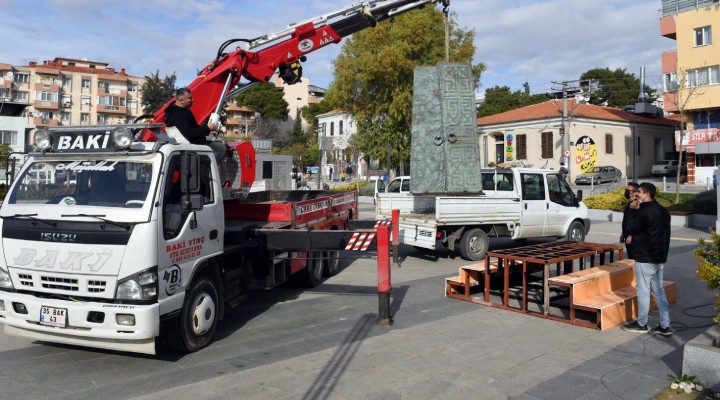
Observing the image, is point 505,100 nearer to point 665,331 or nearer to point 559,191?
point 559,191

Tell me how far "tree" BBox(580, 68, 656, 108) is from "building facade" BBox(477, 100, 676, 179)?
44.5 feet

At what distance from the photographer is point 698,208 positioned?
1850cm

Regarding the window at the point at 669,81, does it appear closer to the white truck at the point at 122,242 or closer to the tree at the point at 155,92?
the white truck at the point at 122,242

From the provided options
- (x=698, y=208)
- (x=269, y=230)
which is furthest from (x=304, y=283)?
(x=698, y=208)

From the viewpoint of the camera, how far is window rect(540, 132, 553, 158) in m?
41.1

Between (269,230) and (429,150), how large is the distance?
7357mm

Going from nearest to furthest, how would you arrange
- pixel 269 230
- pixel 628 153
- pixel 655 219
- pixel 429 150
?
pixel 655 219 → pixel 269 230 → pixel 429 150 → pixel 628 153

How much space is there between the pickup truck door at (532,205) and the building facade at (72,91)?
62.2m

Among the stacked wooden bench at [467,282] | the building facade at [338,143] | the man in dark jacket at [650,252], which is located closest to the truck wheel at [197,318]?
the stacked wooden bench at [467,282]

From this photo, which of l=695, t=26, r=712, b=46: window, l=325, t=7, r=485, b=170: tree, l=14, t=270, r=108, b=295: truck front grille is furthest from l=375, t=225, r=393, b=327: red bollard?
l=695, t=26, r=712, b=46: window

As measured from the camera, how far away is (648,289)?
646 centimetres

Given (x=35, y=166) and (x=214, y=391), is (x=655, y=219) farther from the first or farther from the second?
(x=35, y=166)

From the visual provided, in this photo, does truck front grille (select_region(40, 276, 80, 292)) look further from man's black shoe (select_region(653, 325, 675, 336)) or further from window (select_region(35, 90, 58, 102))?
window (select_region(35, 90, 58, 102))

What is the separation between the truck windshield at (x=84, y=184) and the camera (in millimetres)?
5332
